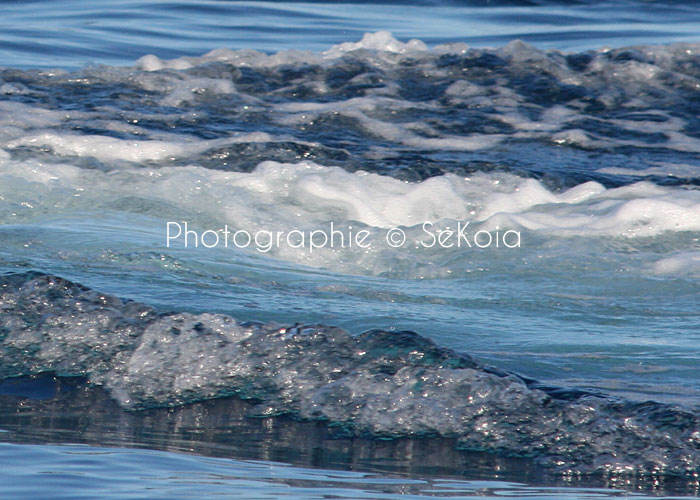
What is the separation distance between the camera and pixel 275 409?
7.93 feet

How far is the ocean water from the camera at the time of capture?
7.01 ft

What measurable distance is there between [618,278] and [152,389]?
1.60 metres

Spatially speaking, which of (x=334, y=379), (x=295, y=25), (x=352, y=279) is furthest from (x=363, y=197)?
(x=295, y=25)

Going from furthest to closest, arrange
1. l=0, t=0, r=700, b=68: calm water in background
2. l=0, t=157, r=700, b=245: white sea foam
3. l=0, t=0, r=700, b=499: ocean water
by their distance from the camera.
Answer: l=0, t=0, r=700, b=68: calm water in background
l=0, t=157, r=700, b=245: white sea foam
l=0, t=0, r=700, b=499: ocean water

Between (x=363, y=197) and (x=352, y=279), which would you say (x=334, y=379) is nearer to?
(x=352, y=279)

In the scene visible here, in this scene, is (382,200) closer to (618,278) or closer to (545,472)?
(618,278)

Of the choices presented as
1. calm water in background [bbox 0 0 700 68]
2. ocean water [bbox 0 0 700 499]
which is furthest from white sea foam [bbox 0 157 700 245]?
calm water in background [bbox 0 0 700 68]

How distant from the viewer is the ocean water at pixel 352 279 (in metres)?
2.14

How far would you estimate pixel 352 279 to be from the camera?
328 centimetres

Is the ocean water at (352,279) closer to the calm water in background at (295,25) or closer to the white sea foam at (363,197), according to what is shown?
the white sea foam at (363,197)

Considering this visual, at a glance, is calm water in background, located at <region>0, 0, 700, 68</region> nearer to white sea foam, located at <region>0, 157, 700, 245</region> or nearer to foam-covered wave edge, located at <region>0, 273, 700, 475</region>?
white sea foam, located at <region>0, 157, 700, 245</region>

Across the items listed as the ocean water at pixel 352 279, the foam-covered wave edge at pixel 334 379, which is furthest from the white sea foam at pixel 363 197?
the foam-covered wave edge at pixel 334 379

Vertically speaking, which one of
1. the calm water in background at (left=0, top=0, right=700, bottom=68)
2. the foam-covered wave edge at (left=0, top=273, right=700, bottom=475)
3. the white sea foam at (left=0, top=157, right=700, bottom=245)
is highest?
the calm water in background at (left=0, top=0, right=700, bottom=68)

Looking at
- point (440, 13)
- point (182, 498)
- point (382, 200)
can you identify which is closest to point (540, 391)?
point (182, 498)
